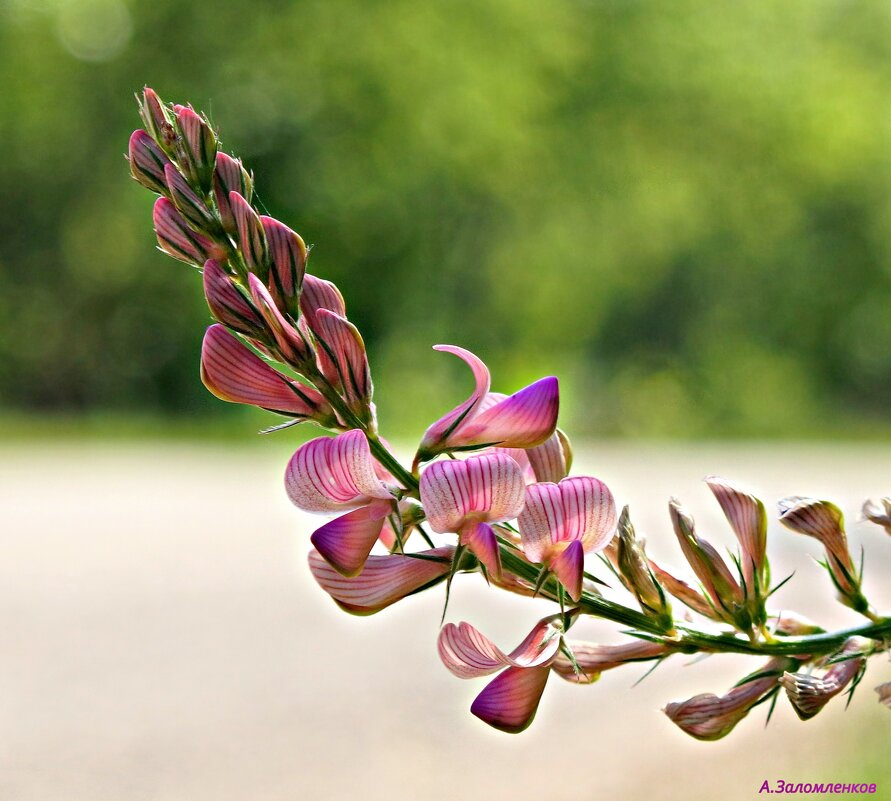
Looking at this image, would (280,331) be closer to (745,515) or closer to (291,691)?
(745,515)

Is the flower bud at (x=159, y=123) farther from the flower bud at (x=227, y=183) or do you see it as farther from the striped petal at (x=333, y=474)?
the striped petal at (x=333, y=474)

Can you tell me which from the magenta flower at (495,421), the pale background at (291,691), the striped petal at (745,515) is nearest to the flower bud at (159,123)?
the magenta flower at (495,421)

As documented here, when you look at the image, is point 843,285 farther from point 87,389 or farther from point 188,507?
point 188,507

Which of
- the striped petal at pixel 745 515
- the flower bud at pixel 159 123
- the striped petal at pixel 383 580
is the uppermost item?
the flower bud at pixel 159 123

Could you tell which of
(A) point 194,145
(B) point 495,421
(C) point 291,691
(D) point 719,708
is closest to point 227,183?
(A) point 194,145

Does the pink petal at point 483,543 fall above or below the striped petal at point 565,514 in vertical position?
below

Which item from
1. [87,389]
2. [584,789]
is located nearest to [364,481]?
[584,789]
